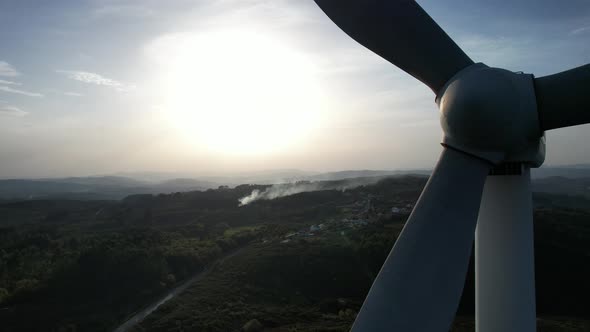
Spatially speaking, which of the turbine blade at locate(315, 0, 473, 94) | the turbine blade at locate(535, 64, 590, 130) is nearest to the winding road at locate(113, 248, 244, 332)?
the turbine blade at locate(315, 0, 473, 94)

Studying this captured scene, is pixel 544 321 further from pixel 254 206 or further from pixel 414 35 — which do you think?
pixel 254 206

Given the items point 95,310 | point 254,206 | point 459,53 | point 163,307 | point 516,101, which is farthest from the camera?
point 254,206

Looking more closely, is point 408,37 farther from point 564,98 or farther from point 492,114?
point 564,98

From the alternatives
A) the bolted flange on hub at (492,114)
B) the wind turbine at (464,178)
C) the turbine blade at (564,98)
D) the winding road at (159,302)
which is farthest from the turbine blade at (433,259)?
the winding road at (159,302)

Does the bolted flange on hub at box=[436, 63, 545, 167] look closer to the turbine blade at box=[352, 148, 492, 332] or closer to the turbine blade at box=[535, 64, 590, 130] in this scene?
the turbine blade at box=[535, 64, 590, 130]

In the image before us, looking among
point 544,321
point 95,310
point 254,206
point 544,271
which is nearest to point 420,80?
point 544,321

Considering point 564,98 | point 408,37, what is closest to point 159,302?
point 408,37
